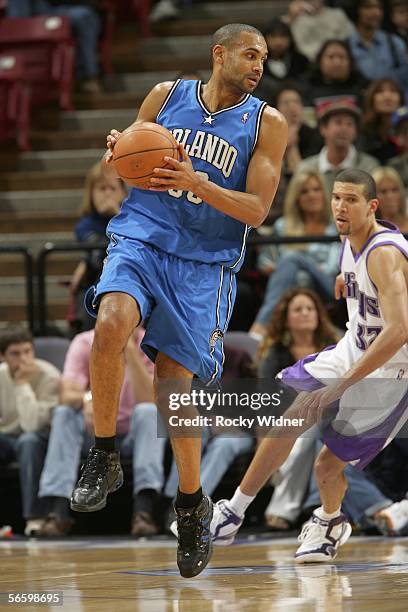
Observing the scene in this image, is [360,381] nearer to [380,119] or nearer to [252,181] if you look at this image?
[252,181]

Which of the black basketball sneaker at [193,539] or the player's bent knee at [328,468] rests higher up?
the black basketball sneaker at [193,539]

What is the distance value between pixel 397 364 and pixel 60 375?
8.89 ft

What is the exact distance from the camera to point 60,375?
7.15 meters

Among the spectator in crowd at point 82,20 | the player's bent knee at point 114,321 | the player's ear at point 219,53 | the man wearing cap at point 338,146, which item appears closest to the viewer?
the player's bent knee at point 114,321

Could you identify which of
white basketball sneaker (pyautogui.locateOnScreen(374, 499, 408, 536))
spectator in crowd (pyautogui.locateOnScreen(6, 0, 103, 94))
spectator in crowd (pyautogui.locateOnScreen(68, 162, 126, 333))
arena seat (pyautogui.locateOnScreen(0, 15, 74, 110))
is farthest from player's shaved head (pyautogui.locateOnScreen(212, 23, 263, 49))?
spectator in crowd (pyautogui.locateOnScreen(6, 0, 103, 94))

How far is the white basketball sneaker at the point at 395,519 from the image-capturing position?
20.0ft

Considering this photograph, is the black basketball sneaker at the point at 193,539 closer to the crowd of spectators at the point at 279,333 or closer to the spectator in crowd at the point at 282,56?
the crowd of spectators at the point at 279,333

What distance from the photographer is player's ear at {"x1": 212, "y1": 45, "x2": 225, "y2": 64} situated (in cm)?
450

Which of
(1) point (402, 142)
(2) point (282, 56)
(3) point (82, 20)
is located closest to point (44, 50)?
(3) point (82, 20)

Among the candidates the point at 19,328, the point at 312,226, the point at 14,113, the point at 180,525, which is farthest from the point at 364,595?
the point at 14,113

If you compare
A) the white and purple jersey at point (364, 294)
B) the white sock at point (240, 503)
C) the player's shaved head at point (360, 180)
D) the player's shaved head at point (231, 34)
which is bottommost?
the white sock at point (240, 503)

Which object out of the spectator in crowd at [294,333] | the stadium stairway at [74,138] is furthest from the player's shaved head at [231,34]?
the stadium stairway at [74,138]

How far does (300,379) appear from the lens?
5.13 metres

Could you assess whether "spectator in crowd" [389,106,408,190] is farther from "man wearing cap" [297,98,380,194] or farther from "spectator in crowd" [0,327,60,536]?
"spectator in crowd" [0,327,60,536]
